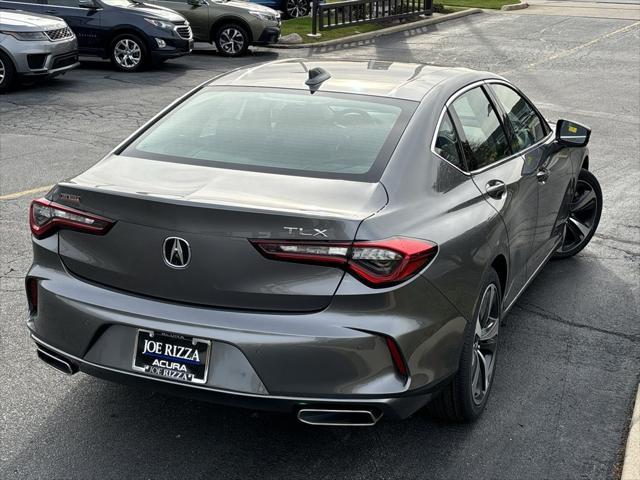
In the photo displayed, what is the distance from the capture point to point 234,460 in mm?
3945

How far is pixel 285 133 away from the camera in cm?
432

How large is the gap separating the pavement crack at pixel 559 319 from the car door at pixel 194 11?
1490 cm

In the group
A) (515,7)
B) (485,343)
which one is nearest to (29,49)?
(485,343)

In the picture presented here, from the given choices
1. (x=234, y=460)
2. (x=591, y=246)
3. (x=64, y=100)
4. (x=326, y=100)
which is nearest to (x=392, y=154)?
(x=326, y=100)

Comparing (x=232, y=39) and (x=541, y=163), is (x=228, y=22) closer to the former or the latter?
(x=232, y=39)

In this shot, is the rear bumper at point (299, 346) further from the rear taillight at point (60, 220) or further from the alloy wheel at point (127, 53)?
the alloy wheel at point (127, 53)

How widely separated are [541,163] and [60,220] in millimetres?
2935

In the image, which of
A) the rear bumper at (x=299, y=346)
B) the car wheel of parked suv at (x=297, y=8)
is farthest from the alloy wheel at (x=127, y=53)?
the rear bumper at (x=299, y=346)

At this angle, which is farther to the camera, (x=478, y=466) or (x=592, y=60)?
(x=592, y=60)

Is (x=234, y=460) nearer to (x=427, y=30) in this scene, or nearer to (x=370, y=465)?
(x=370, y=465)

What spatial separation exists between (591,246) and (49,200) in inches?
189

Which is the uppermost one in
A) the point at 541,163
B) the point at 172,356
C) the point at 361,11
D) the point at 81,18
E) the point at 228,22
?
the point at 541,163

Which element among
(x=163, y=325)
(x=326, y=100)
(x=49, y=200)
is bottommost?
(x=163, y=325)

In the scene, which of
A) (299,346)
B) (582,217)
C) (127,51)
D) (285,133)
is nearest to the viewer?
(299,346)
